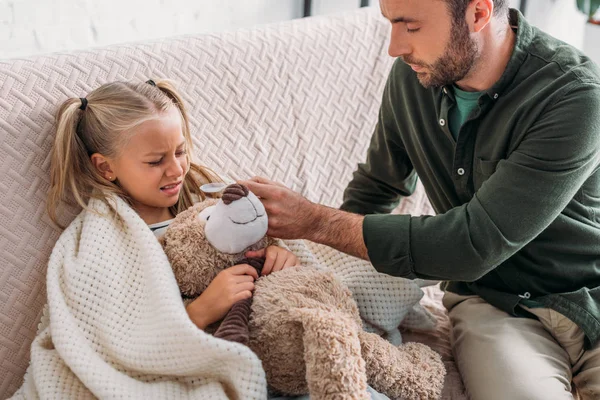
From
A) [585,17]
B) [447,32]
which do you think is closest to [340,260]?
[447,32]

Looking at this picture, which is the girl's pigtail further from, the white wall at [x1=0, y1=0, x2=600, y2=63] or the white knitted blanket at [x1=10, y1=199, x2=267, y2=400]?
the white wall at [x1=0, y1=0, x2=600, y2=63]

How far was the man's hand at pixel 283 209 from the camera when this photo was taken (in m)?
1.31

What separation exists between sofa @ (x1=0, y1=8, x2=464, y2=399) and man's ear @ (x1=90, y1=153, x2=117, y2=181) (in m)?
0.10

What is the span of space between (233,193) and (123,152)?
Answer: 31cm

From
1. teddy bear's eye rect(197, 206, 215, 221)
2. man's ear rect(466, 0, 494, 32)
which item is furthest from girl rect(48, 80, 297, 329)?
man's ear rect(466, 0, 494, 32)

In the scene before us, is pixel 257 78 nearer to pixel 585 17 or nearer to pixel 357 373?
pixel 357 373

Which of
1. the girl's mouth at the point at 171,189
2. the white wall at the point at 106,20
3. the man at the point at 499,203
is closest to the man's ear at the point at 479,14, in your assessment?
the man at the point at 499,203

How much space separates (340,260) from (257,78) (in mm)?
A: 510

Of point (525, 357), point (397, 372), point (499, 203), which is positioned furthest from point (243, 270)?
point (525, 357)

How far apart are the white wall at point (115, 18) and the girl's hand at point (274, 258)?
36.1 inches

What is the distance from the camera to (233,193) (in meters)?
1.21

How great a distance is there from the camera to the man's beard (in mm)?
1355

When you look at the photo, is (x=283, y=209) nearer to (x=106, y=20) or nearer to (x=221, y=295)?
(x=221, y=295)

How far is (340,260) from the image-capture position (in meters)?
1.58
